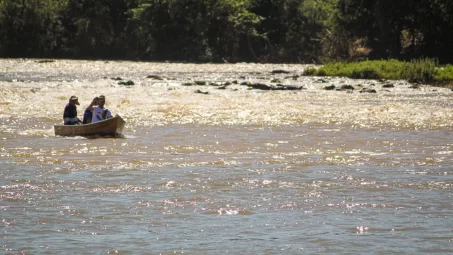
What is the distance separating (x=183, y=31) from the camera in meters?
68.4

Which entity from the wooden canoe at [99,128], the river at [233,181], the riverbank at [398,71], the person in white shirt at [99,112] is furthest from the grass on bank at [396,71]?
the wooden canoe at [99,128]

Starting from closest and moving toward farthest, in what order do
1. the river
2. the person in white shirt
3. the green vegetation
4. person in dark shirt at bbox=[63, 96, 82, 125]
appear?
1. the river
2. the person in white shirt
3. person in dark shirt at bbox=[63, 96, 82, 125]
4. the green vegetation

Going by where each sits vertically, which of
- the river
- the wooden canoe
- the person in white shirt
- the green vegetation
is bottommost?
the river

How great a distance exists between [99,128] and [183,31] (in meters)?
49.1

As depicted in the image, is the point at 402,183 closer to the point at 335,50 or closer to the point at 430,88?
the point at 430,88

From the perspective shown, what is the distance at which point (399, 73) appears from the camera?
4234 cm

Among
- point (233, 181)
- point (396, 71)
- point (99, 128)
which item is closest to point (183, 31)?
point (396, 71)

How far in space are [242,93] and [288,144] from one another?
15423 mm

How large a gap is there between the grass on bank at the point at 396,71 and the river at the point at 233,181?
11205 mm

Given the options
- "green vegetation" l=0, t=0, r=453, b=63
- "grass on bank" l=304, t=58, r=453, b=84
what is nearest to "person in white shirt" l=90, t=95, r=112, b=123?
"grass on bank" l=304, t=58, r=453, b=84

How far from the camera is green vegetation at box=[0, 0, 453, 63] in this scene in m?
65.7

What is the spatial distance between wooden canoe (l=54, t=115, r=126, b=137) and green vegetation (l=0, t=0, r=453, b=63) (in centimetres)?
4184

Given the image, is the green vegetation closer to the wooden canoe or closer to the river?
the river

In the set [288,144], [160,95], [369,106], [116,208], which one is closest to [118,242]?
[116,208]
